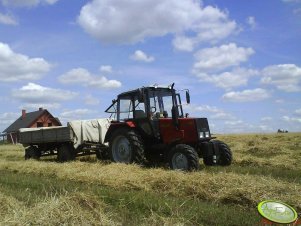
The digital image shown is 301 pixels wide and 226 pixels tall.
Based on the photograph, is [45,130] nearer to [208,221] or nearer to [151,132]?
[151,132]

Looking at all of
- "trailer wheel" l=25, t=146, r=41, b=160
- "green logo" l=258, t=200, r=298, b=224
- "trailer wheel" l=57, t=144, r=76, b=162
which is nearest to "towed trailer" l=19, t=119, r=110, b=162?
"trailer wheel" l=57, t=144, r=76, b=162

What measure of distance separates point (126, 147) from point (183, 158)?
111 inches

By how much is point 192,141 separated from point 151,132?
139cm

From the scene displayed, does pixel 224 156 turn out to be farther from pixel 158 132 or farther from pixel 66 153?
pixel 66 153

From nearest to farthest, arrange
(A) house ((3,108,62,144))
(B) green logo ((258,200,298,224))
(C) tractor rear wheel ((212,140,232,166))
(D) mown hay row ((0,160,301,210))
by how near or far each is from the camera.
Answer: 1. (B) green logo ((258,200,298,224))
2. (D) mown hay row ((0,160,301,210))
3. (C) tractor rear wheel ((212,140,232,166))
4. (A) house ((3,108,62,144))

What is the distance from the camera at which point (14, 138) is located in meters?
59.8

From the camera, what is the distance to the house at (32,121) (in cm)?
5753

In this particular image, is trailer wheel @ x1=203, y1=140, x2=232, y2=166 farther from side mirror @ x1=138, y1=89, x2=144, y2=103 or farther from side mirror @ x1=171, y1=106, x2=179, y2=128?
side mirror @ x1=138, y1=89, x2=144, y2=103

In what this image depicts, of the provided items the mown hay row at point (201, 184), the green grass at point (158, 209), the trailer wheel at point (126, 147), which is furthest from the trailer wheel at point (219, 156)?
the green grass at point (158, 209)

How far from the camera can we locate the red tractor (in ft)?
42.3

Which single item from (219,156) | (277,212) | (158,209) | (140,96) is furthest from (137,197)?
(219,156)

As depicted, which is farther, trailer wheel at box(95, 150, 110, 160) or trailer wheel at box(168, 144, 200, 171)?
trailer wheel at box(95, 150, 110, 160)

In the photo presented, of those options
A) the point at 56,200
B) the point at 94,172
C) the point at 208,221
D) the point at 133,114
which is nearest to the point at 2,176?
the point at 94,172

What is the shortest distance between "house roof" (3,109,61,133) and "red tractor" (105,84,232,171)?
4493 centimetres
